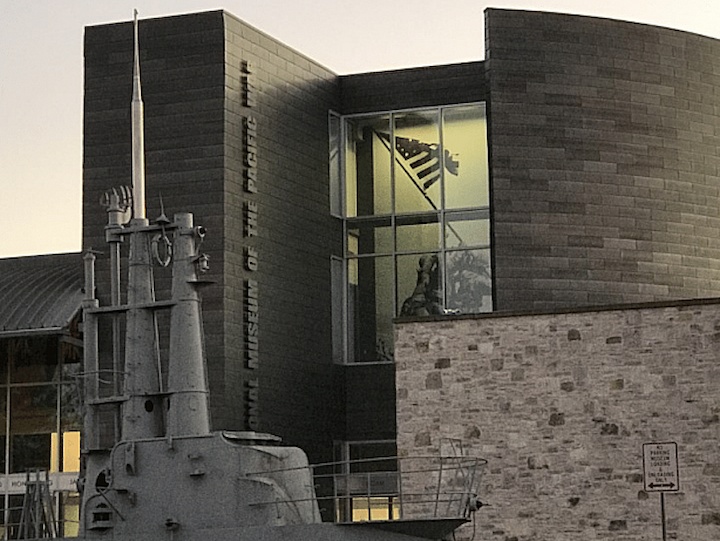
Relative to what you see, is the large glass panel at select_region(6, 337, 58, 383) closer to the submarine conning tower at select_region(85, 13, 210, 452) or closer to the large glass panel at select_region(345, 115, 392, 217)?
the large glass panel at select_region(345, 115, 392, 217)

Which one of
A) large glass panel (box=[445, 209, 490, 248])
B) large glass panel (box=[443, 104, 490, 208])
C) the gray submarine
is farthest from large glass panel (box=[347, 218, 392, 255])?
the gray submarine

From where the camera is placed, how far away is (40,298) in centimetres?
3325

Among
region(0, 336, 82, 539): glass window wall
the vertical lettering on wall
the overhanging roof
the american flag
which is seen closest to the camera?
the vertical lettering on wall

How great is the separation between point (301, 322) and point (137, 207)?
42.3 feet

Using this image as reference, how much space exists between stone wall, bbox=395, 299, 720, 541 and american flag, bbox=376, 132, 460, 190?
763 cm

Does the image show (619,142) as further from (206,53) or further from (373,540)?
(373,540)

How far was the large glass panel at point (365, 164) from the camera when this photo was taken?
36.1 metres

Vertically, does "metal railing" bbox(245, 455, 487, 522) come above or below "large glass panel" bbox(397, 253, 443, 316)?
below

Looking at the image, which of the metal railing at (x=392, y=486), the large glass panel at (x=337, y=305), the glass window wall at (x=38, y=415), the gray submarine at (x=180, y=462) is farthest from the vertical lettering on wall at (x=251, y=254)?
the gray submarine at (x=180, y=462)

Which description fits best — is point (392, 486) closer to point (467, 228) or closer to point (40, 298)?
point (467, 228)

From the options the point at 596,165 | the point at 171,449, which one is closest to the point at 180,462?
the point at 171,449

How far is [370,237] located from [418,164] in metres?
1.92

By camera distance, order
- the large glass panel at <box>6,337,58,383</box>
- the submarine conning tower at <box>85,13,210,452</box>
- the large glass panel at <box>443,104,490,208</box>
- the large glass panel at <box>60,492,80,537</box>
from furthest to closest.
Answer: the large glass panel at <box>443,104,490,208</box> → the large glass panel at <box>6,337,58,383</box> → the large glass panel at <box>60,492,80,537</box> → the submarine conning tower at <box>85,13,210,452</box>

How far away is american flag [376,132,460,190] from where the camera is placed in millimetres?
35719
